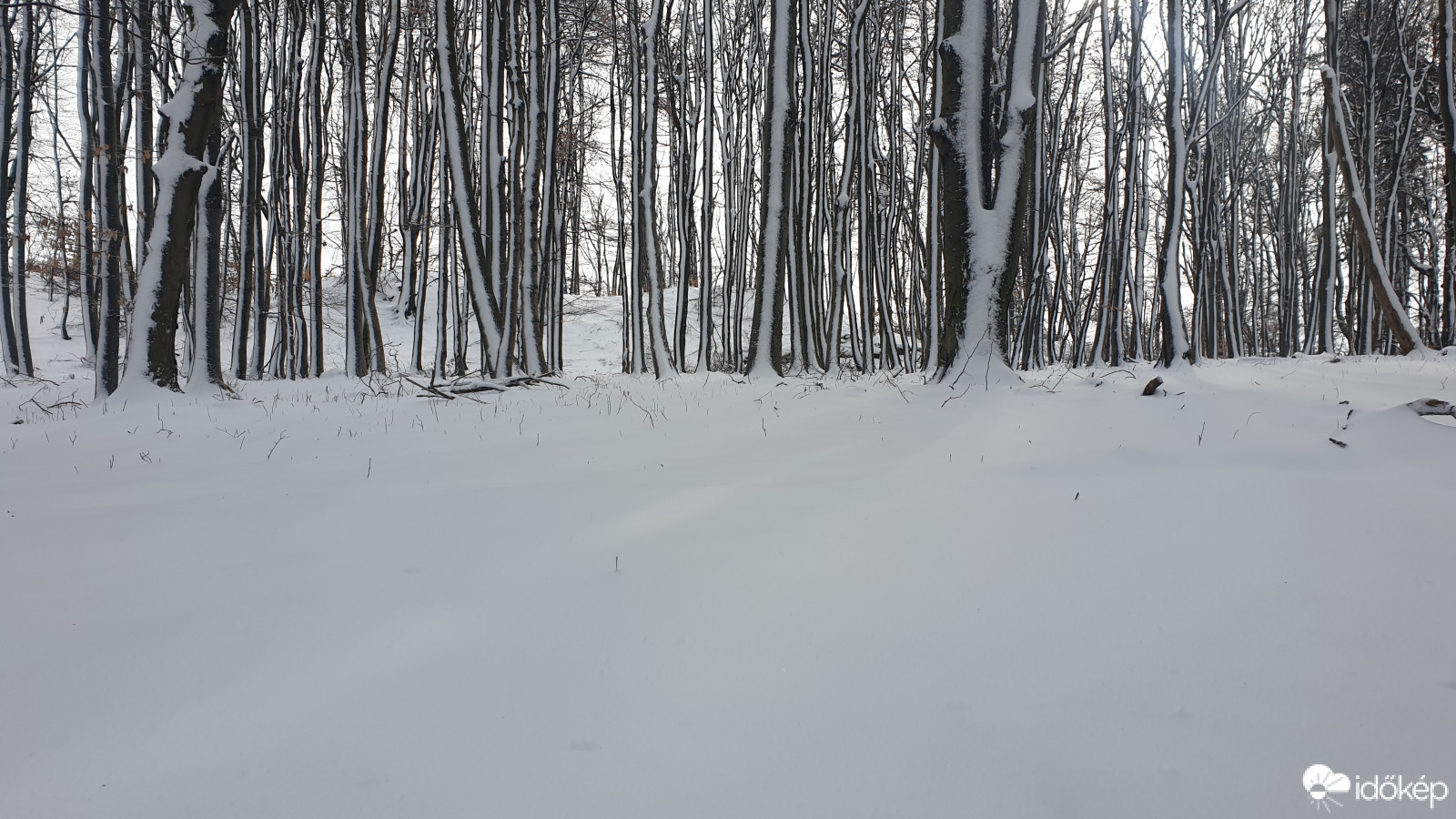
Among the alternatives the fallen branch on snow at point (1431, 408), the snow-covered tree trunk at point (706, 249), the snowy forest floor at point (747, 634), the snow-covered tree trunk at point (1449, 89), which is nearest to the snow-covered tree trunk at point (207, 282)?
the snowy forest floor at point (747, 634)

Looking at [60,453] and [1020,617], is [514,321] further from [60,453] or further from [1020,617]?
[1020,617]

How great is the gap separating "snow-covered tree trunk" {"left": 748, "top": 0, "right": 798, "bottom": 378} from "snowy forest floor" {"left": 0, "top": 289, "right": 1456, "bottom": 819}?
17.7 ft

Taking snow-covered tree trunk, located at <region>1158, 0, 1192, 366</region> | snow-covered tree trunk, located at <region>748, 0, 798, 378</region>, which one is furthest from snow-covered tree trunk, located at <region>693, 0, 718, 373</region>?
snow-covered tree trunk, located at <region>1158, 0, 1192, 366</region>

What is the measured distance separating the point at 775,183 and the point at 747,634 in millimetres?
7397

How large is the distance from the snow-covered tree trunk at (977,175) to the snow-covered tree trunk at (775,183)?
2.64 m

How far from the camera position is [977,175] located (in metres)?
5.43

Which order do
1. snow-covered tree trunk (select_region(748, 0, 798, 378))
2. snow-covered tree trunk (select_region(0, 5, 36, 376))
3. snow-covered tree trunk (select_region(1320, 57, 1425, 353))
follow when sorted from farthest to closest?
snow-covered tree trunk (select_region(0, 5, 36, 376)), snow-covered tree trunk (select_region(1320, 57, 1425, 353)), snow-covered tree trunk (select_region(748, 0, 798, 378))

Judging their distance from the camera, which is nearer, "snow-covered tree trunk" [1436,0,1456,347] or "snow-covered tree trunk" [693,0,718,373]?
"snow-covered tree trunk" [1436,0,1456,347]

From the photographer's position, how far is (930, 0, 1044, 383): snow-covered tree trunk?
532 centimetres

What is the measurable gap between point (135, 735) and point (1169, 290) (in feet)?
27.1

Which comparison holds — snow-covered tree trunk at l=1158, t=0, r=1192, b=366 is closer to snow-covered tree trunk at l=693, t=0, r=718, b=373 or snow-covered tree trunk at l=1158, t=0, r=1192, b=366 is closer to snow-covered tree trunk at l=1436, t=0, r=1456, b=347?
snow-covered tree trunk at l=1436, t=0, r=1456, b=347

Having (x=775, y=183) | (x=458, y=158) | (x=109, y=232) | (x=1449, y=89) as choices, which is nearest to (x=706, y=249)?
(x=775, y=183)

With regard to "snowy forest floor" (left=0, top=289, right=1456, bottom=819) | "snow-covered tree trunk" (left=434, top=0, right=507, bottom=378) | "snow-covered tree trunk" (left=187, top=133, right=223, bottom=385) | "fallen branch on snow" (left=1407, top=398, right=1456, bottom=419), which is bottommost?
"snowy forest floor" (left=0, top=289, right=1456, bottom=819)

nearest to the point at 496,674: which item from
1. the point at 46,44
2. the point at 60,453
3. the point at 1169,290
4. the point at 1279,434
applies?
the point at 1279,434
